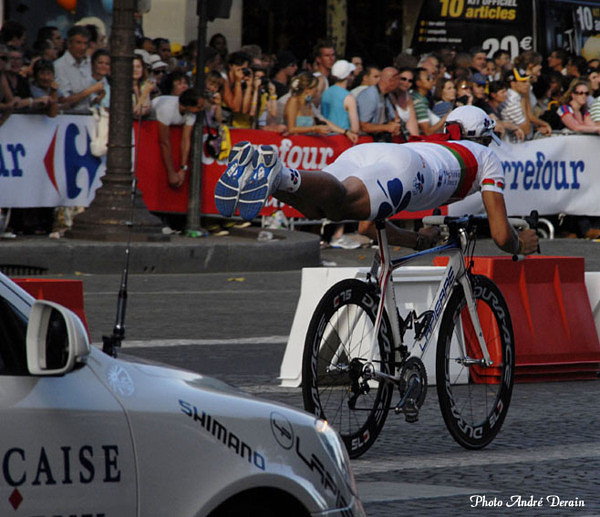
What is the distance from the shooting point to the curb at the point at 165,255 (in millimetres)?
15008

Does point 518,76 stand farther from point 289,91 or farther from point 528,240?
point 528,240

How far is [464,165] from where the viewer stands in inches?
283

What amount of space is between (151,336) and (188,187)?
661cm

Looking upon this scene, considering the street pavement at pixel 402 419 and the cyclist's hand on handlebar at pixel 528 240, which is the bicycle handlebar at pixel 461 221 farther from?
the street pavement at pixel 402 419

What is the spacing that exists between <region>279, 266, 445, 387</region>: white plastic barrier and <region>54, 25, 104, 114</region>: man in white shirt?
8287mm

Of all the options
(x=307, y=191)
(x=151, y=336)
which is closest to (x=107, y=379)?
(x=307, y=191)

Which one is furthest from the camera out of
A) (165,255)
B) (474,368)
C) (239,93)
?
(239,93)

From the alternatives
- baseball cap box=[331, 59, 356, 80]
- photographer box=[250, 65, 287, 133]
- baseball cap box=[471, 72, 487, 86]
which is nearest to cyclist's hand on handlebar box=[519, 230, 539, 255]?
photographer box=[250, 65, 287, 133]

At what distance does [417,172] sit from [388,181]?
17cm

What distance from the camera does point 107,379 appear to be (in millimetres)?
3770

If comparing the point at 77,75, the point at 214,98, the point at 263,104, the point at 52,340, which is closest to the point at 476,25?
the point at 263,104

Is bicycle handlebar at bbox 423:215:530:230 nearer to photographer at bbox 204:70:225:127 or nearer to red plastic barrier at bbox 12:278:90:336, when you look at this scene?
red plastic barrier at bbox 12:278:90:336

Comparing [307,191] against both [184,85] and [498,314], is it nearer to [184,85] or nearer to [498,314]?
[498,314]

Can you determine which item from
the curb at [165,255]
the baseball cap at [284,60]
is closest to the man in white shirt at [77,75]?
the curb at [165,255]
